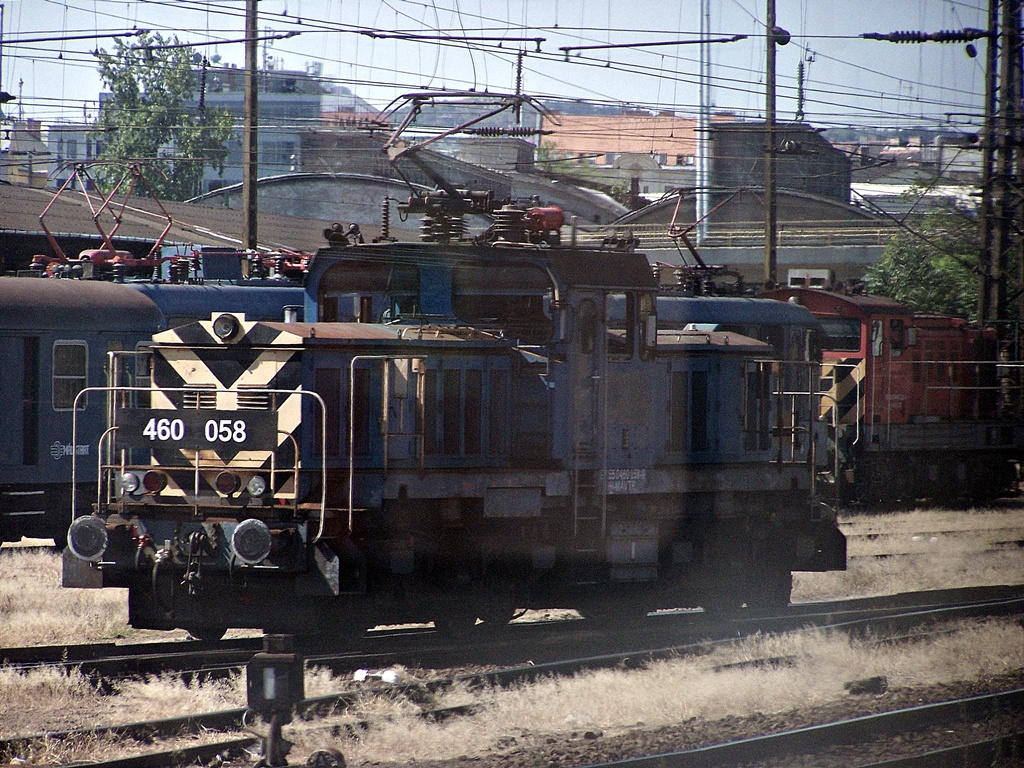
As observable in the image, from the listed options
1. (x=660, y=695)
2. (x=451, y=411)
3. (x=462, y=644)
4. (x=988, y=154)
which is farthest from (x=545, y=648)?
(x=988, y=154)

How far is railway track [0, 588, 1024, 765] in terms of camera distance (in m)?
7.37

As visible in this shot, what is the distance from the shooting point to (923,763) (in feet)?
22.6

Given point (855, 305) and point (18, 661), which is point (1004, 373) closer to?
point (855, 305)

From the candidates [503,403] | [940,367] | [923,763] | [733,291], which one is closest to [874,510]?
[940,367]

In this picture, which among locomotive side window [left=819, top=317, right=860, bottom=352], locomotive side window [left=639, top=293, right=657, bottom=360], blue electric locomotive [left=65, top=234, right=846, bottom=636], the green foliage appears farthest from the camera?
the green foliage

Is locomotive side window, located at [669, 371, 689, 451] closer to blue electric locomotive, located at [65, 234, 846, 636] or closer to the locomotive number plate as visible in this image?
blue electric locomotive, located at [65, 234, 846, 636]

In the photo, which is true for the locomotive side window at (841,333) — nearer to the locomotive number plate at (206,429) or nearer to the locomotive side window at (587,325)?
the locomotive side window at (587,325)

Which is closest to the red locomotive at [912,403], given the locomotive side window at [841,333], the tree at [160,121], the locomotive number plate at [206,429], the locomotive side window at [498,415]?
the locomotive side window at [841,333]

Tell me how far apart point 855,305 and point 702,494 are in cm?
999

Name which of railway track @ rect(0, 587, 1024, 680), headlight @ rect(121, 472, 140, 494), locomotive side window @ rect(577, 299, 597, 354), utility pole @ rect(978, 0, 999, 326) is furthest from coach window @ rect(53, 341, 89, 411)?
utility pole @ rect(978, 0, 999, 326)

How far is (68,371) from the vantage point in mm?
13617

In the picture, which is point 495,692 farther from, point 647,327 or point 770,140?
point 770,140

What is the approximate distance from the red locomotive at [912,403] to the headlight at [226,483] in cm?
1213

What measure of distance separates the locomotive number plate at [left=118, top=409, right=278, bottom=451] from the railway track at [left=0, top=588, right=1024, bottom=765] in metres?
1.81
